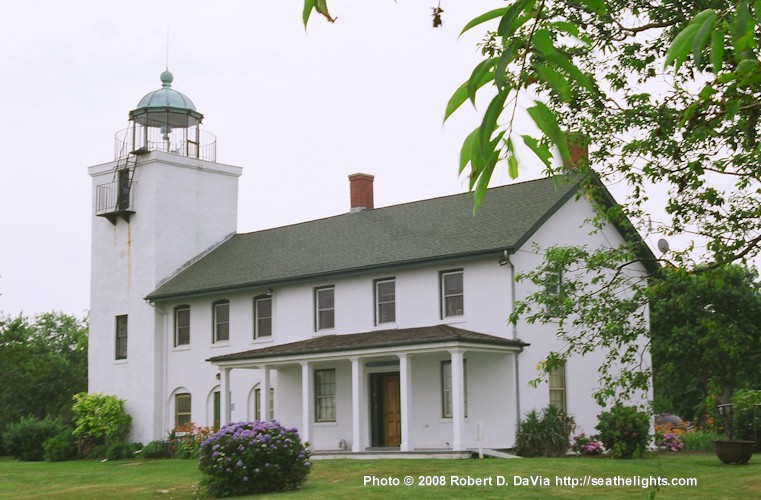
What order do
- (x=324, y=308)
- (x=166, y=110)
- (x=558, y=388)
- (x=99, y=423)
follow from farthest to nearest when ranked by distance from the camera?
(x=166, y=110) → (x=99, y=423) → (x=324, y=308) → (x=558, y=388)

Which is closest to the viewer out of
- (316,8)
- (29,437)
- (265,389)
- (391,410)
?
(316,8)

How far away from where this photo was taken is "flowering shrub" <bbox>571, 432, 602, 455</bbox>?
25062 mm

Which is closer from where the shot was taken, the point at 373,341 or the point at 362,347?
the point at 362,347

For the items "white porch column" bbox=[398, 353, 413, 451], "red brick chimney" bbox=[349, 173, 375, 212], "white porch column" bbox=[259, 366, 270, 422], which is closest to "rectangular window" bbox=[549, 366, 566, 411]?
"white porch column" bbox=[398, 353, 413, 451]

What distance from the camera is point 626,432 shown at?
78.1ft

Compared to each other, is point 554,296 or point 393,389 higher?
point 554,296

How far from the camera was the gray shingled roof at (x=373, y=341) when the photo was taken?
2491cm

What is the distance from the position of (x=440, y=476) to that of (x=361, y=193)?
16539 millimetres

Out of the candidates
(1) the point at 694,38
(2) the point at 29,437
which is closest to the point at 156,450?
(2) the point at 29,437

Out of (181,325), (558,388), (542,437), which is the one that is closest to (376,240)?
(558,388)

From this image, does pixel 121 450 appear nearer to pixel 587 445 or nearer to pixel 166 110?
pixel 166 110

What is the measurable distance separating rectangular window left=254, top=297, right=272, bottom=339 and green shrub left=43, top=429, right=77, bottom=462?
7571 millimetres

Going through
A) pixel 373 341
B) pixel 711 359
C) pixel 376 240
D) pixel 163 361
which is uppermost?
pixel 376 240

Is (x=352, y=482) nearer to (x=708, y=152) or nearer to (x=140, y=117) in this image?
(x=708, y=152)
